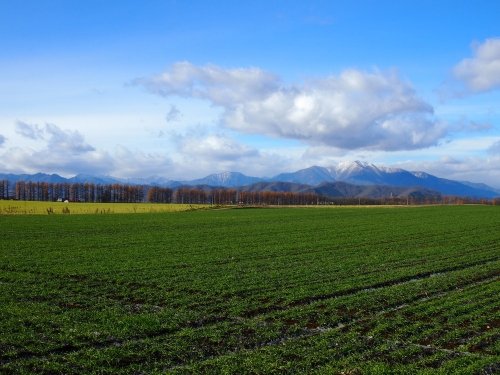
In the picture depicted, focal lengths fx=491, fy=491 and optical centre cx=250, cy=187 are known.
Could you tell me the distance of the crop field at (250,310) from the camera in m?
12.8

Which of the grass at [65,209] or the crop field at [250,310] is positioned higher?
the grass at [65,209]

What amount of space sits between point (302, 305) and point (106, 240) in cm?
2925

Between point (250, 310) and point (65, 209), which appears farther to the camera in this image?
point (65, 209)

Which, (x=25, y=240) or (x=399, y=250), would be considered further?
(x=25, y=240)

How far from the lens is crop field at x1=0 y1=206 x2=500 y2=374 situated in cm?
1278

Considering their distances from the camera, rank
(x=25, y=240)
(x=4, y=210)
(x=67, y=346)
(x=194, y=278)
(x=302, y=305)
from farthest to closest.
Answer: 1. (x=4, y=210)
2. (x=25, y=240)
3. (x=194, y=278)
4. (x=302, y=305)
5. (x=67, y=346)

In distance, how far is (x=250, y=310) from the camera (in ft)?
60.4

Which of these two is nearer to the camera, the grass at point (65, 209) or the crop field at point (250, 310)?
the crop field at point (250, 310)

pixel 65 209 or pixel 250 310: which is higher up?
pixel 65 209

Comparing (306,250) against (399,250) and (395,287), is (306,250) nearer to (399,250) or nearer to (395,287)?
(399,250)

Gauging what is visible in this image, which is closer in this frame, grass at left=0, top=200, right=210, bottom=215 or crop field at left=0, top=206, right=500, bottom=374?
crop field at left=0, top=206, right=500, bottom=374

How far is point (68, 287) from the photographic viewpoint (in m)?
22.8

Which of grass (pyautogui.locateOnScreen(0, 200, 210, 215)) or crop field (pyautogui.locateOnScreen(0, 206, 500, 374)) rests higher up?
grass (pyautogui.locateOnScreen(0, 200, 210, 215))

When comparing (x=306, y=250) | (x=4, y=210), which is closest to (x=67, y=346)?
(x=306, y=250)
